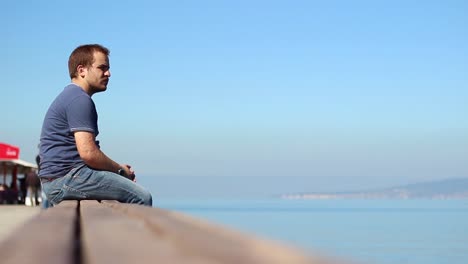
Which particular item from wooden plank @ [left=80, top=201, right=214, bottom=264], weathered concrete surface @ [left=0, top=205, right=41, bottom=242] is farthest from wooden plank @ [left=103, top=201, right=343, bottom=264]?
weathered concrete surface @ [left=0, top=205, right=41, bottom=242]

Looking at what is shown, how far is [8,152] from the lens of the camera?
96.7 feet

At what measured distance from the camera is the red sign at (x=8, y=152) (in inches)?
1153

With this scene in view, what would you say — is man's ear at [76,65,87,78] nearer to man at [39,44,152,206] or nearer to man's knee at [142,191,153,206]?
man at [39,44,152,206]

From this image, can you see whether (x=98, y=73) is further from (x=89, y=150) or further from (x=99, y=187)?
(x=99, y=187)

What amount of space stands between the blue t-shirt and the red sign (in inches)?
948

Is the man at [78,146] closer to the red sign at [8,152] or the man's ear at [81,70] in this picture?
the man's ear at [81,70]

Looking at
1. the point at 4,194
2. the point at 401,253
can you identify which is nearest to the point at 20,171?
the point at 4,194

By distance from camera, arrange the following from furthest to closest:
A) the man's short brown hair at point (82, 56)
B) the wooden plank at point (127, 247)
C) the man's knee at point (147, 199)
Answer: the man's short brown hair at point (82, 56)
the man's knee at point (147, 199)
the wooden plank at point (127, 247)

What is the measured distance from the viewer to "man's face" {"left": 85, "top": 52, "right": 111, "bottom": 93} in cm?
582

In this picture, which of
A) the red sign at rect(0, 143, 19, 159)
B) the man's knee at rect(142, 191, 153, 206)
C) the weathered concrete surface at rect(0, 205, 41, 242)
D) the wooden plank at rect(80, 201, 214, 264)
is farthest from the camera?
the red sign at rect(0, 143, 19, 159)

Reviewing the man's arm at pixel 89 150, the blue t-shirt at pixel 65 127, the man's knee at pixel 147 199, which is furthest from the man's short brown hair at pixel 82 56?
the man's knee at pixel 147 199

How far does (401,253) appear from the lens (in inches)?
5290

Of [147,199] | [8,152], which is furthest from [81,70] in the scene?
[8,152]

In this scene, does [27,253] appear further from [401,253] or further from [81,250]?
[401,253]
